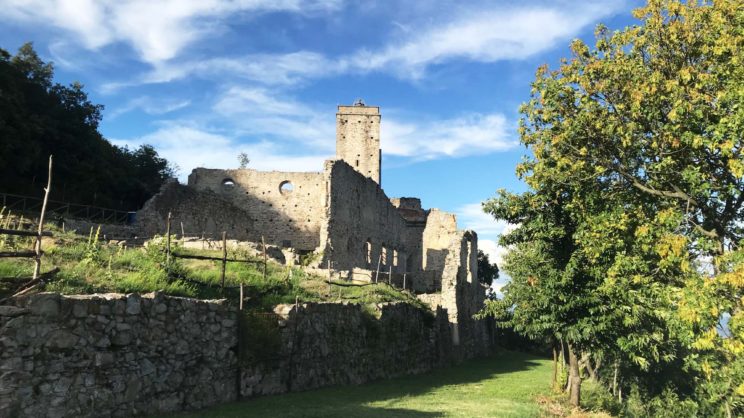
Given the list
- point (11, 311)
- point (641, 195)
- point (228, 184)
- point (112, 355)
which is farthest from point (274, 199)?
point (11, 311)

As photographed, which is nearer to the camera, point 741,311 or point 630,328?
point 741,311

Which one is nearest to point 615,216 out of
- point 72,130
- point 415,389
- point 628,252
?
point 628,252

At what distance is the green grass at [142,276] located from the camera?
1029cm

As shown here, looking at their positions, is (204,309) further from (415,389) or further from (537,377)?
(537,377)

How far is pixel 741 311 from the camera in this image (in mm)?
9047

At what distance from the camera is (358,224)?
36031 millimetres

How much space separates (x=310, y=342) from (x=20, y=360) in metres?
6.87

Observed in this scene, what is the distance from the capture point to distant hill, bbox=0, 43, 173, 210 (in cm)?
2467

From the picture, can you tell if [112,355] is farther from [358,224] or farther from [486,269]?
[486,269]

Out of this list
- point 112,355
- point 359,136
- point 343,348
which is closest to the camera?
point 112,355

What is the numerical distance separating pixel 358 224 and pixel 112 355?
90.7 ft

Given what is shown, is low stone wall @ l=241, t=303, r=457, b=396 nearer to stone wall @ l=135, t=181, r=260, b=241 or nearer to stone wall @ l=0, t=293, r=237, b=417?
stone wall @ l=0, t=293, r=237, b=417

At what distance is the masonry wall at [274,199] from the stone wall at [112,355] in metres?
27.1

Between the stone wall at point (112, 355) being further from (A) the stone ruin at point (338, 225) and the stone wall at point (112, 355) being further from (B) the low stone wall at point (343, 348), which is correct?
(A) the stone ruin at point (338, 225)
